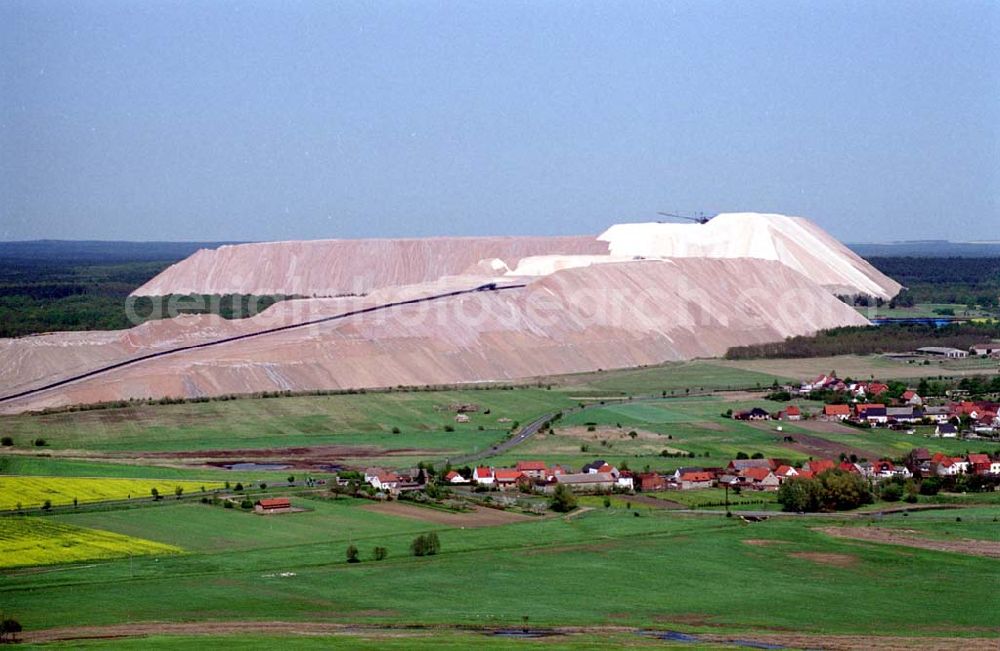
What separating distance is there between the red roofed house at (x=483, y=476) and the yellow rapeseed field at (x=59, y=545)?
12620mm

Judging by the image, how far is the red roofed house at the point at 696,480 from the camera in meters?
49.4

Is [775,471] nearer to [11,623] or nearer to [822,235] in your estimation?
[11,623]

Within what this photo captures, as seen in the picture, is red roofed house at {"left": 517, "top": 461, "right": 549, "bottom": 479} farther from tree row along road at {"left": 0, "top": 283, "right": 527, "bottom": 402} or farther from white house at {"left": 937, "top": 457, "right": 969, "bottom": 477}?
tree row along road at {"left": 0, "top": 283, "right": 527, "bottom": 402}

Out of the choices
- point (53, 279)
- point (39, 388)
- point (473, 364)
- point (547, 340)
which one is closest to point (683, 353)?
point (547, 340)

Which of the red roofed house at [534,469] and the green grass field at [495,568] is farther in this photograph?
the red roofed house at [534,469]

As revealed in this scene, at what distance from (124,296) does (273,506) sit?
97.9m

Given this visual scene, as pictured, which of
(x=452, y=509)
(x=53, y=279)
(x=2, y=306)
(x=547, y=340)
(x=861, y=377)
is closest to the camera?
(x=452, y=509)

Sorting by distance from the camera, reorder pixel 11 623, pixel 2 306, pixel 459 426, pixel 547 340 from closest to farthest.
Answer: pixel 11 623, pixel 459 426, pixel 547 340, pixel 2 306

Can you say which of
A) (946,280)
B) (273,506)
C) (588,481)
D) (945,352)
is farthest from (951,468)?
(946,280)

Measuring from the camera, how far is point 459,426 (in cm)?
6247

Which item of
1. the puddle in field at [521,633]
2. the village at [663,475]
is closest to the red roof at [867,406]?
the village at [663,475]

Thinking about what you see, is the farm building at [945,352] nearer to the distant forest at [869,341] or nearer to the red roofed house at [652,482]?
the distant forest at [869,341]

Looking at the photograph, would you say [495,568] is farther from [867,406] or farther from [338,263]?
[338,263]

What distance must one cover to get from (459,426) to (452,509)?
17.9 m
